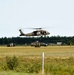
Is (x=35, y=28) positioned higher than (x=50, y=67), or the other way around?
→ (x=35, y=28)

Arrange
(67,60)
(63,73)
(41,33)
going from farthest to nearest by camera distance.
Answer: (41,33) < (67,60) < (63,73)

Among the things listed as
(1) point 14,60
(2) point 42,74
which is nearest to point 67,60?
(1) point 14,60

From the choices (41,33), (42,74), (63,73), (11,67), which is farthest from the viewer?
(41,33)

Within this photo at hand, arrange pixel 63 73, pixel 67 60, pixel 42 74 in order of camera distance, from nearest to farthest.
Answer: pixel 42 74 → pixel 63 73 → pixel 67 60

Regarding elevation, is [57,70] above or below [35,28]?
below

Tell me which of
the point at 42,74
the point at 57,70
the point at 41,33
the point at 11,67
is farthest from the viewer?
the point at 41,33

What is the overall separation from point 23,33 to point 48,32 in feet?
27.5

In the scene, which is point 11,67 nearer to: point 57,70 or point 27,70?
point 27,70

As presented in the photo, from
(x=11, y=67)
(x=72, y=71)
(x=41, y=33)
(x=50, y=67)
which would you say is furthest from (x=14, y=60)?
(x=41, y=33)

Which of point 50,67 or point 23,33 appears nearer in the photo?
point 50,67

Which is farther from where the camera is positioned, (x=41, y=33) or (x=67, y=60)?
(x=41, y=33)

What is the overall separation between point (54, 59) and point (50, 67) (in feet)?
45.2

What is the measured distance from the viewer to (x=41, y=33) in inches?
4963

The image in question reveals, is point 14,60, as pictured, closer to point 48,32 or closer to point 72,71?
point 72,71
